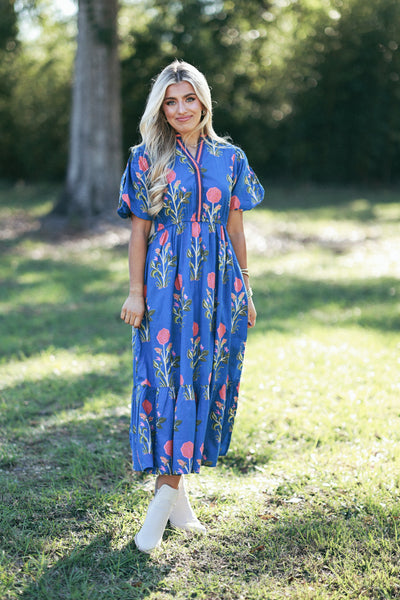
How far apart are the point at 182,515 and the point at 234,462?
747mm

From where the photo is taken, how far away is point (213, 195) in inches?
104

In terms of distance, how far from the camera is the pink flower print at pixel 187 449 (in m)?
2.61

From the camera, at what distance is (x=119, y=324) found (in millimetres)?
6086

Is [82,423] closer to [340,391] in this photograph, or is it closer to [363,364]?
[340,391]

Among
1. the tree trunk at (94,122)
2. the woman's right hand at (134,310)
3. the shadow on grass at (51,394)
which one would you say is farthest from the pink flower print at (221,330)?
the tree trunk at (94,122)

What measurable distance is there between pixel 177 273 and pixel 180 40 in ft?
29.4

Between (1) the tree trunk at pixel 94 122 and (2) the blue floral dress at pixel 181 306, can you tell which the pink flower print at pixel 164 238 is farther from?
(1) the tree trunk at pixel 94 122

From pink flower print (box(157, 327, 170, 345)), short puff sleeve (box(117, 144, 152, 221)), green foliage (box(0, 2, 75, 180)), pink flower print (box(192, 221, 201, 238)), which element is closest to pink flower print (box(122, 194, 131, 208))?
short puff sleeve (box(117, 144, 152, 221))

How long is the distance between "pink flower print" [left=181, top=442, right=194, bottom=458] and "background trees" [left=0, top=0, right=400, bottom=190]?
15.3 metres

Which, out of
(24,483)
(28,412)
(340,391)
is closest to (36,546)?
(24,483)

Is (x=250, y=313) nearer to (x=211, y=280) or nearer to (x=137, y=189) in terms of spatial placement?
(x=211, y=280)

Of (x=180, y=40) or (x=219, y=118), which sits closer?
(x=180, y=40)

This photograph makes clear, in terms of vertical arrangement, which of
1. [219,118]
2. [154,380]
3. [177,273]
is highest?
[219,118]

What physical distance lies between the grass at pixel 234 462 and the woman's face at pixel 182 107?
5.71 feet
